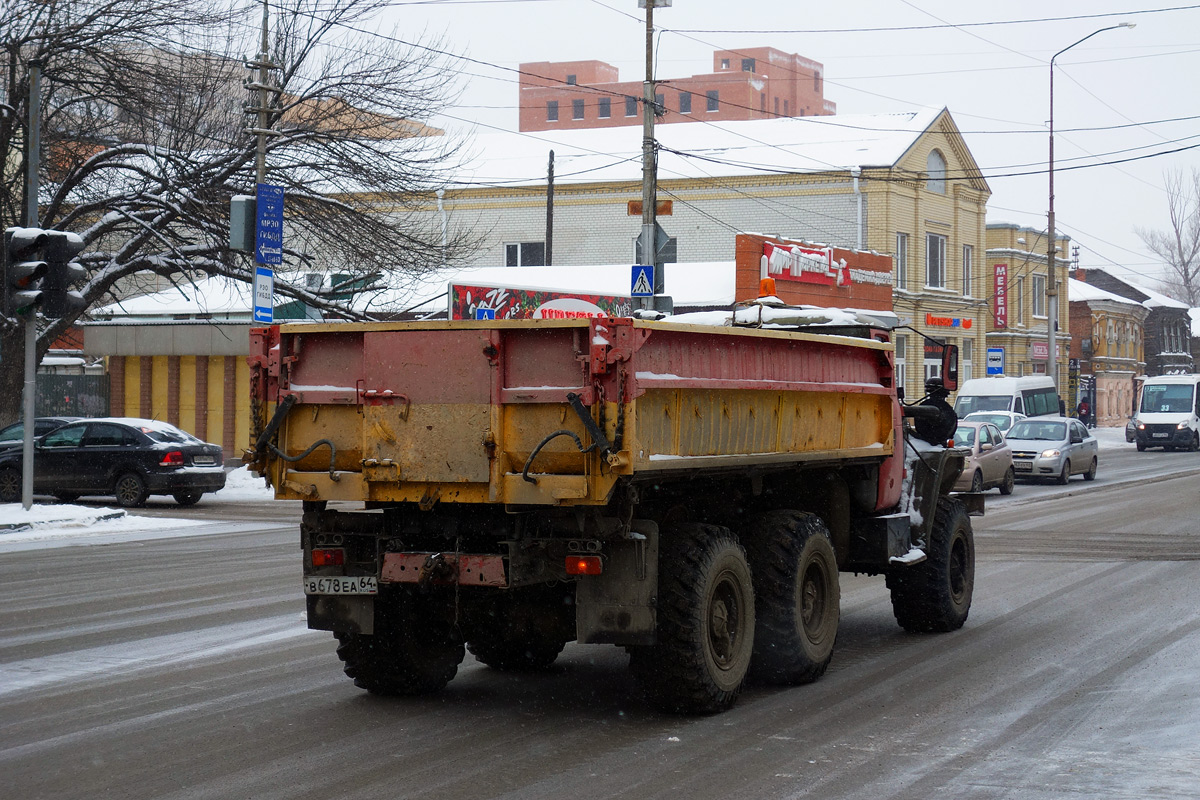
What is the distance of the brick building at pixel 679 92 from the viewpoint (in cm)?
11431

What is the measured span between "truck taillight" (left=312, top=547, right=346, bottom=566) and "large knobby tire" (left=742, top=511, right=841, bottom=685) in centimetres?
233

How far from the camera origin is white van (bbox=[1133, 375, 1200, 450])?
5003cm

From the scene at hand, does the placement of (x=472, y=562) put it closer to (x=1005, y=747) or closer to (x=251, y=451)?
(x=251, y=451)

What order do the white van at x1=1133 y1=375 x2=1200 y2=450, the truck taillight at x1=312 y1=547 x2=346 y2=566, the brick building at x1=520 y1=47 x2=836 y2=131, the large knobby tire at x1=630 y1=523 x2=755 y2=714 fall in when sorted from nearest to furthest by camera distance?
1. the large knobby tire at x1=630 y1=523 x2=755 y2=714
2. the truck taillight at x1=312 y1=547 x2=346 y2=566
3. the white van at x1=1133 y1=375 x2=1200 y2=450
4. the brick building at x1=520 y1=47 x2=836 y2=131

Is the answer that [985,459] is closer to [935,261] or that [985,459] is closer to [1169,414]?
[935,261]

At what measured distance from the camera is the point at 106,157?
23.0 metres

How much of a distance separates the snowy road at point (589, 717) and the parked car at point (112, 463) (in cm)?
1108

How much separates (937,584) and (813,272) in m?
32.0

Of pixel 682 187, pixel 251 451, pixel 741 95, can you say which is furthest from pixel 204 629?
pixel 741 95

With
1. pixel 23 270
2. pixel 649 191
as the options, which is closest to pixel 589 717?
pixel 23 270

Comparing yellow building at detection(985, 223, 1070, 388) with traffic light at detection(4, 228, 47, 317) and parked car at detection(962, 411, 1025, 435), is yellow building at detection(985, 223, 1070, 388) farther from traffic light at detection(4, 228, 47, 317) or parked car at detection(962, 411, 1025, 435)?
traffic light at detection(4, 228, 47, 317)

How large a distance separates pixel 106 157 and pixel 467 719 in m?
18.1

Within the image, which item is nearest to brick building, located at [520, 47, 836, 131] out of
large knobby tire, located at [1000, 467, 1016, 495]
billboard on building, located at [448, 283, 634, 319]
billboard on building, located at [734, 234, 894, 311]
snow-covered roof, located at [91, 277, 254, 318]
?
billboard on building, located at [734, 234, 894, 311]

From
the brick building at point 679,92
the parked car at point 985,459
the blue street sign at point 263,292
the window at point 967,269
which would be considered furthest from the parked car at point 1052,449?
the brick building at point 679,92
